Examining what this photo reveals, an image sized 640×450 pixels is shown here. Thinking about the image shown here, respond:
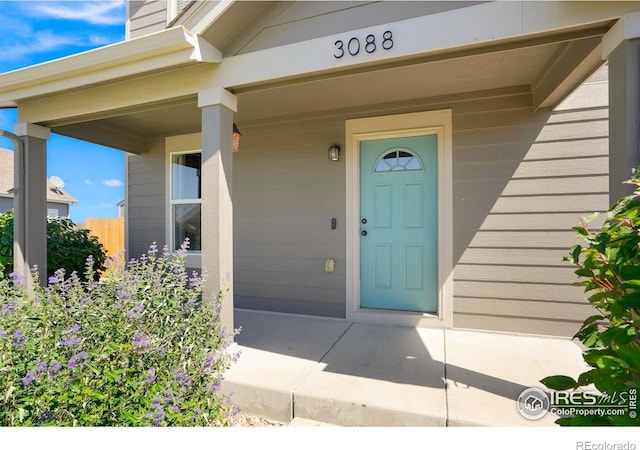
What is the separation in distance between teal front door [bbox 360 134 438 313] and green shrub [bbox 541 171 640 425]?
212 centimetres

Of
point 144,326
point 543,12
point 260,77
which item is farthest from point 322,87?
point 144,326

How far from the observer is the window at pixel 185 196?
15.0 ft

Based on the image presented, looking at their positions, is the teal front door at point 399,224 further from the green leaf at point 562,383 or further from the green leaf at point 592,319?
the green leaf at point 562,383

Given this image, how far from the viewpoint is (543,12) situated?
6.52 ft

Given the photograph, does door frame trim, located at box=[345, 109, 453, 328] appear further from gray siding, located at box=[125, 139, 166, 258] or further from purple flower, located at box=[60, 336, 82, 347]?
Answer: gray siding, located at box=[125, 139, 166, 258]

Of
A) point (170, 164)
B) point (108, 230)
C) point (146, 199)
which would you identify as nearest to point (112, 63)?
point (170, 164)

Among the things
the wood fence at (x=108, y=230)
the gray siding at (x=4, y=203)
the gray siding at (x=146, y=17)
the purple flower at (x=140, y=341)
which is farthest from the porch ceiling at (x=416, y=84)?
the gray siding at (x=4, y=203)

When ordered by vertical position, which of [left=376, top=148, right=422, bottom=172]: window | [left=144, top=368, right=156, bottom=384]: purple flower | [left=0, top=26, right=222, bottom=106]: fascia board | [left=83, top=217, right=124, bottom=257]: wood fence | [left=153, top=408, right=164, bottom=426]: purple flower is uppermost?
[left=0, top=26, right=222, bottom=106]: fascia board

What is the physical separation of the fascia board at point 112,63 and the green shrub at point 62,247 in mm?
1677

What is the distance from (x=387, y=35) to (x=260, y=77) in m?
1.01

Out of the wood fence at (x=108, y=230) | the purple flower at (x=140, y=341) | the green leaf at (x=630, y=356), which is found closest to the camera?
the green leaf at (x=630, y=356)

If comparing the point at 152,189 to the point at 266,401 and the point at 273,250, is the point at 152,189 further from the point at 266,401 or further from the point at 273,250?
the point at 266,401

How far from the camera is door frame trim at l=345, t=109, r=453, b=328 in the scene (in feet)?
10.9

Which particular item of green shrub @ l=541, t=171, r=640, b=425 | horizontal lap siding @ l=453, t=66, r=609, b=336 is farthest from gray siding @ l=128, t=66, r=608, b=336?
green shrub @ l=541, t=171, r=640, b=425
